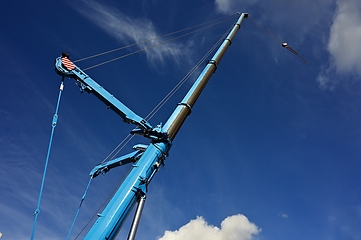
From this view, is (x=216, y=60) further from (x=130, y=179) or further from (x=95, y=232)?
(x=95, y=232)

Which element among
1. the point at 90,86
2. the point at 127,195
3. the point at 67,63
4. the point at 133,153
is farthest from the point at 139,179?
the point at 67,63

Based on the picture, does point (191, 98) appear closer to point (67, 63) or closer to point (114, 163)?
point (114, 163)

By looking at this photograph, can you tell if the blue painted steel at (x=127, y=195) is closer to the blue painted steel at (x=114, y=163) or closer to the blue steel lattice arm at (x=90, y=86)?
the blue painted steel at (x=114, y=163)

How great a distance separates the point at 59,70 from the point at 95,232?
7.86 meters

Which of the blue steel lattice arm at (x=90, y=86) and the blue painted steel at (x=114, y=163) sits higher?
the blue steel lattice arm at (x=90, y=86)

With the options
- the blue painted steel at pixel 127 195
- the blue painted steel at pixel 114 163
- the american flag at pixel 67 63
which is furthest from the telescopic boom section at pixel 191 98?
the american flag at pixel 67 63

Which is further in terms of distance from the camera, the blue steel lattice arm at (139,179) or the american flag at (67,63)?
the american flag at (67,63)

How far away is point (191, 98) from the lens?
13.8 metres

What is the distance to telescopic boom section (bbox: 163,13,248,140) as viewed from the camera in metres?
12.0

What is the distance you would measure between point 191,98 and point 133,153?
408 cm

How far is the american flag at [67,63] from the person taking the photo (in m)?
12.7

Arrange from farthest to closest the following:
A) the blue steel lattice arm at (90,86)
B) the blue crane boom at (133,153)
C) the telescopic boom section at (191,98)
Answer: the blue steel lattice arm at (90,86) → the telescopic boom section at (191,98) → the blue crane boom at (133,153)

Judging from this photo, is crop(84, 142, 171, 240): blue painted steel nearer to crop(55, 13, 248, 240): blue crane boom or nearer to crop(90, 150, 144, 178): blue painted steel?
crop(55, 13, 248, 240): blue crane boom

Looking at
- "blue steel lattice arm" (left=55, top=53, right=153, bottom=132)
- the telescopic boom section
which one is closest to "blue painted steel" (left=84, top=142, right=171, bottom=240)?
the telescopic boom section
